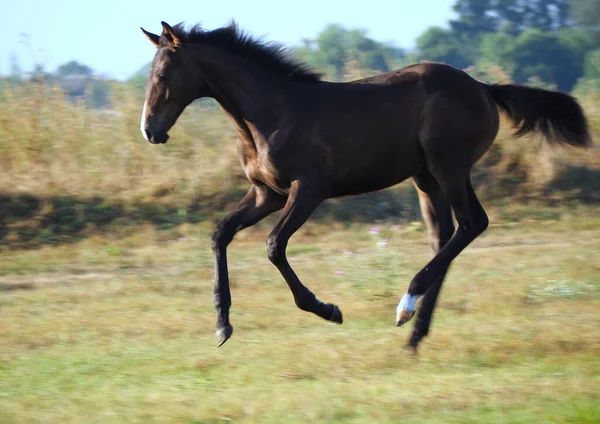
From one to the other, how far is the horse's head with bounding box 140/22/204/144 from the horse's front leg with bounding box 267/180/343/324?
2.97 feet

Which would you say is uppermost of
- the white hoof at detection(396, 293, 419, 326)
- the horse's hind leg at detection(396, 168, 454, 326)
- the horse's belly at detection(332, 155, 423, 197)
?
the horse's belly at detection(332, 155, 423, 197)

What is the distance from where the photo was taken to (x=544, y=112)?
6.73 meters

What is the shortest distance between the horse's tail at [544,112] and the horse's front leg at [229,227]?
68.9 inches

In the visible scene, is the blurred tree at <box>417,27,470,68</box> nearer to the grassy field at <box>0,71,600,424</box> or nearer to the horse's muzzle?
the grassy field at <box>0,71,600,424</box>

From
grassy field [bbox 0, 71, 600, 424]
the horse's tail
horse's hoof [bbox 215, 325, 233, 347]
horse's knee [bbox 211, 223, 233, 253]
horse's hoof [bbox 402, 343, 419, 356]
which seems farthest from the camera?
the horse's tail

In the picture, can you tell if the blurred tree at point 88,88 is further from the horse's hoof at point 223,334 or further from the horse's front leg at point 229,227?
the horse's hoof at point 223,334

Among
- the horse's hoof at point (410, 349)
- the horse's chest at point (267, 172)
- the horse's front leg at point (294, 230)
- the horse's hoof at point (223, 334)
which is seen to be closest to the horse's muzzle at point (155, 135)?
the horse's chest at point (267, 172)

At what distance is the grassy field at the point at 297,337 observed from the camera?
15.5 feet

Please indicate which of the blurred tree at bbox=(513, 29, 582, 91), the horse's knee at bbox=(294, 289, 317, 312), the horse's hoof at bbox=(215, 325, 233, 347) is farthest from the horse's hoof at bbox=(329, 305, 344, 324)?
the blurred tree at bbox=(513, 29, 582, 91)

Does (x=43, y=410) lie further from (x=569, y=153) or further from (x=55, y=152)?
(x=569, y=153)

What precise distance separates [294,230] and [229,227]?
0.50 m

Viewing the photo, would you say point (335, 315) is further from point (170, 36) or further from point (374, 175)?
point (170, 36)

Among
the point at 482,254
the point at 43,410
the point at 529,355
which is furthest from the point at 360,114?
the point at 482,254

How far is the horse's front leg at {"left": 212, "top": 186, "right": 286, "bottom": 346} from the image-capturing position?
596 cm
